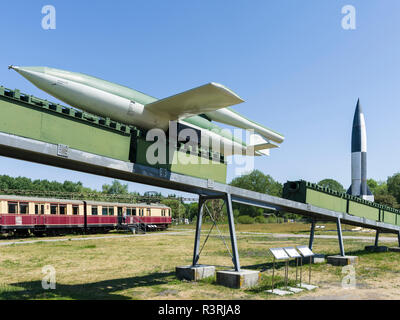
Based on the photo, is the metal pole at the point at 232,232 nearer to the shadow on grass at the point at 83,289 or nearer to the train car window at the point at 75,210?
the shadow on grass at the point at 83,289

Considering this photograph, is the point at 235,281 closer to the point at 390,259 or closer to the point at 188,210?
the point at 390,259

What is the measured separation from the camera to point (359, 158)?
163 ft

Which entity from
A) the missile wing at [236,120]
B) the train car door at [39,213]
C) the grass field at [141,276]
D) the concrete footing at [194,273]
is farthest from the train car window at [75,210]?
the missile wing at [236,120]

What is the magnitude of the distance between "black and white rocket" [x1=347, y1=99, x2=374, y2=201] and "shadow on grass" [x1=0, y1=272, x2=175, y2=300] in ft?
135

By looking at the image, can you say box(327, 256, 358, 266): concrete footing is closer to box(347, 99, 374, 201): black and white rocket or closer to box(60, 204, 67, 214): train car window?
box(60, 204, 67, 214): train car window

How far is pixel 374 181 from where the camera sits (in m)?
144

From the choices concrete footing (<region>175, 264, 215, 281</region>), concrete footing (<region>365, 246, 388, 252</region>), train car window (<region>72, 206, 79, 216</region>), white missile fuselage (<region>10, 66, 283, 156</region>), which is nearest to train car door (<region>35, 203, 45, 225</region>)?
train car window (<region>72, 206, 79, 216</region>)

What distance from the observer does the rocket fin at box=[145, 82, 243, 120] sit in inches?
429

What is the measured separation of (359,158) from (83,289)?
45.8 metres

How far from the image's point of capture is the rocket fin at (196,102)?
10906 mm

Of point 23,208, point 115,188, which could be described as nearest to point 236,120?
point 23,208

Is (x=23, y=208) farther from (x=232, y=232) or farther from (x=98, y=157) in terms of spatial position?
(x=98, y=157)

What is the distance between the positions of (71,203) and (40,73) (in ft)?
99.2

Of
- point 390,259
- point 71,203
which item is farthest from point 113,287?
point 71,203
